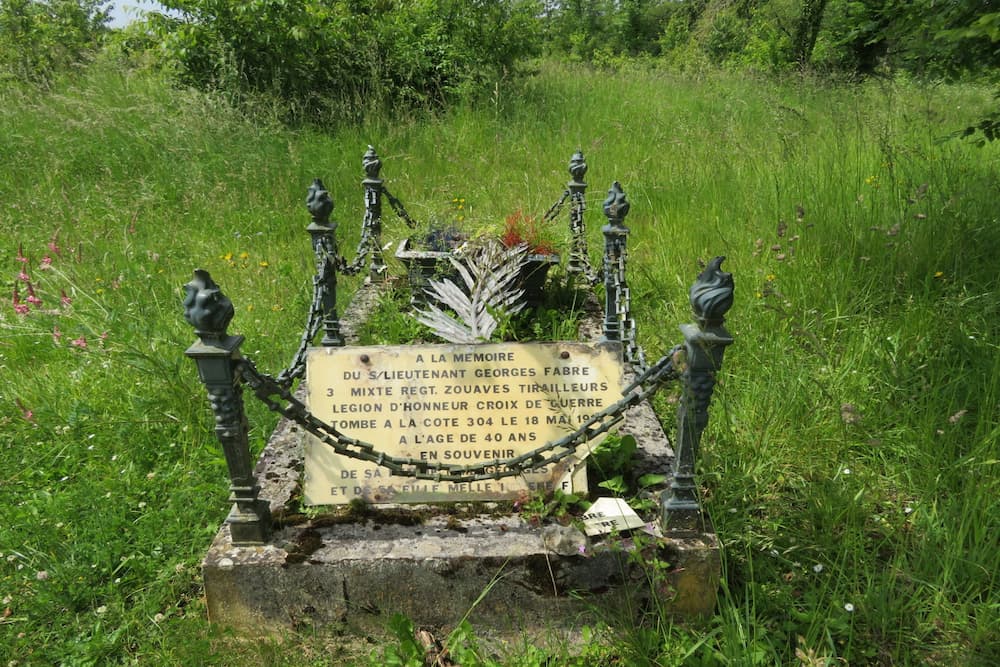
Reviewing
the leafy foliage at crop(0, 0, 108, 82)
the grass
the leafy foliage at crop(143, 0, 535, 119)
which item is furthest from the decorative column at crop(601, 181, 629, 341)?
the leafy foliage at crop(0, 0, 108, 82)

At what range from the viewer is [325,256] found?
286 centimetres

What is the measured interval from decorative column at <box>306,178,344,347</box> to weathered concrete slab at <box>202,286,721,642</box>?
4.36ft

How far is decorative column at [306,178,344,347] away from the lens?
9.39 ft

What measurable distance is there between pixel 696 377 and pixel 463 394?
2.54ft

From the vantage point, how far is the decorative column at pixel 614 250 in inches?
115

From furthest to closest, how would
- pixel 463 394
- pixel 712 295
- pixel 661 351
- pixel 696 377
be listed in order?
pixel 661 351, pixel 463 394, pixel 696 377, pixel 712 295

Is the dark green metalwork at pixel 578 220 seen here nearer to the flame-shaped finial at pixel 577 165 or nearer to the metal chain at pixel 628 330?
the flame-shaped finial at pixel 577 165

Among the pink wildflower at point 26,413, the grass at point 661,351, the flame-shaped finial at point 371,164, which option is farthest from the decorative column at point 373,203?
the pink wildflower at point 26,413

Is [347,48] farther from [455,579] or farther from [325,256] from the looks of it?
[455,579]

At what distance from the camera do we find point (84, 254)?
459 cm

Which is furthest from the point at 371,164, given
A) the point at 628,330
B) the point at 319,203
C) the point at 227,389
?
the point at 227,389

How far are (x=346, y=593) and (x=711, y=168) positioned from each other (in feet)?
15.1

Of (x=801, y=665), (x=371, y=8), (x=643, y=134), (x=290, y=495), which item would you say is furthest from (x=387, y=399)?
(x=371, y=8)

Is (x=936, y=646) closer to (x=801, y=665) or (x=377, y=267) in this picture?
(x=801, y=665)
